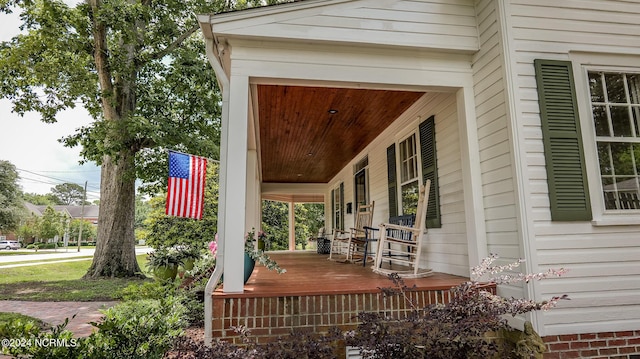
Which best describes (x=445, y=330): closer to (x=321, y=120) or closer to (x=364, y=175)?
(x=321, y=120)

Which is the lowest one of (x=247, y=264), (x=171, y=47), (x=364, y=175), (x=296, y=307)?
(x=296, y=307)

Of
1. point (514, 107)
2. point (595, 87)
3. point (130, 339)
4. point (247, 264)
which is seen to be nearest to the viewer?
point (130, 339)

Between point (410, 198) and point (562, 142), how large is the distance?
234 cm

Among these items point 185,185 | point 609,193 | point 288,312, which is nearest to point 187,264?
point 185,185

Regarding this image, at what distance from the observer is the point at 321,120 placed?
5.26m

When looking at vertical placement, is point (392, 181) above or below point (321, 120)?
below

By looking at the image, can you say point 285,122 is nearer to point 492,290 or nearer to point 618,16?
point 492,290

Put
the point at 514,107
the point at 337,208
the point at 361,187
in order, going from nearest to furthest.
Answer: the point at 514,107 → the point at 361,187 → the point at 337,208

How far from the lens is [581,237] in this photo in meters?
2.83

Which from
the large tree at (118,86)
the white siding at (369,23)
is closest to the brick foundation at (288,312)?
the white siding at (369,23)

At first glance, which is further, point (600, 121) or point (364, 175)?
point (364, 175)

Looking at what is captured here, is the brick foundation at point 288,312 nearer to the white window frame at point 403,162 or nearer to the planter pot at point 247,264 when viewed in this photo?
A: the planter pot at point 247,264

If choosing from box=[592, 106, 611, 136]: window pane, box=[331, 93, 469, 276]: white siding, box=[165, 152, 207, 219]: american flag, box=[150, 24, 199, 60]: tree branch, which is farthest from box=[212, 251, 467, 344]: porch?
box=[150, 24, 199, 60]: tree branch

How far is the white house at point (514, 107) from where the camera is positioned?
2.80m
